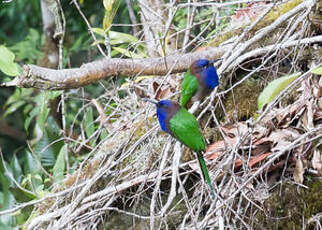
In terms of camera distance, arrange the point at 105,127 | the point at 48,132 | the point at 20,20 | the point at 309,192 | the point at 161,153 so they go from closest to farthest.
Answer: the point at 309,192 → the point at 161,153 → the point at 105,127 → the point at 48,132 → the point at 20,20

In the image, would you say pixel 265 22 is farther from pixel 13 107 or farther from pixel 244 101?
pixel 13 107

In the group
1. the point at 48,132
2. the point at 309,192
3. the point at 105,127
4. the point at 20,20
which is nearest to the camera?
the point at 309,192

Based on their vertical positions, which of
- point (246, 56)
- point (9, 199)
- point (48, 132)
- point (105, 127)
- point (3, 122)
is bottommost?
point (3, 122)

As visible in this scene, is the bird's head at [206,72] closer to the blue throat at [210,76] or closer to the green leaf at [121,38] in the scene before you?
the blue throat at [210,76]

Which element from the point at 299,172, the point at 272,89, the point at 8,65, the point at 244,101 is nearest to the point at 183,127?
the point at 272,89

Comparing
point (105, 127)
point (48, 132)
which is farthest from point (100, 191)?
point (48, 132)

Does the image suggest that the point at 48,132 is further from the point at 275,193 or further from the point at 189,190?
the point at 275,193

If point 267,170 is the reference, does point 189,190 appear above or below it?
below

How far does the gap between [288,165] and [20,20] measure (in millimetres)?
5805

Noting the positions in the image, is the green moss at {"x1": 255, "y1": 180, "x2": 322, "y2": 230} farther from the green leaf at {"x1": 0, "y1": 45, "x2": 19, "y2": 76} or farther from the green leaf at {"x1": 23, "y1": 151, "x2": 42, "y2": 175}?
the green leaf at {"x1": 23, "y1": 151, "x2": 42, "y2": 175}

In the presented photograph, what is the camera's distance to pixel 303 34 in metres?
2.79

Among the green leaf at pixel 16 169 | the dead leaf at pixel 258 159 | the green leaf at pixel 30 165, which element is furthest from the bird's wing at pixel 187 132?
the green leaf at pixel 16 169

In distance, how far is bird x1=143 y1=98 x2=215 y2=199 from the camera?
2268 millimetres

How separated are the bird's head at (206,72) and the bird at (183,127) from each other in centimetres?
26
